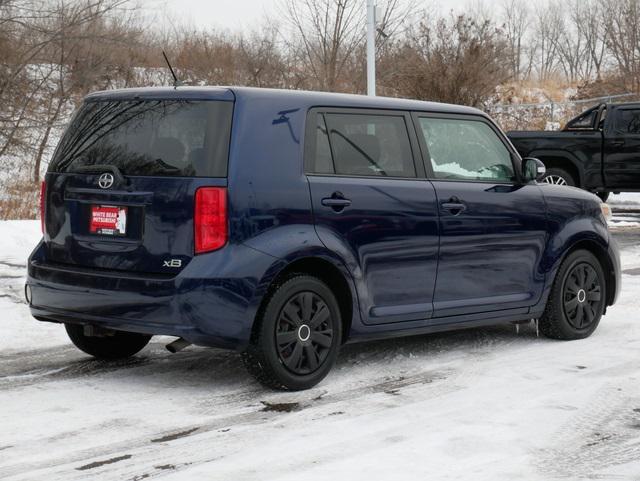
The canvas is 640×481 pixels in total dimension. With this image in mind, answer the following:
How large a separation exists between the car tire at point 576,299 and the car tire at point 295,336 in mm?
2198

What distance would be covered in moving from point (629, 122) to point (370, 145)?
13939 mm

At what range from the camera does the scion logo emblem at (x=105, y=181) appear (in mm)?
6285

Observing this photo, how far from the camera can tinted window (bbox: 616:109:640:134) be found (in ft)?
64.4

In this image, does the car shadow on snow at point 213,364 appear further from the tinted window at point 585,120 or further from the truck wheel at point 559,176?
the tinted window at point 585,120

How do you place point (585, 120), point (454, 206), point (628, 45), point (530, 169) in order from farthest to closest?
point (628, 45)
point (585, 120)
point (530, 169)
point (454, 206)

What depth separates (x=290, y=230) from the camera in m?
6.18

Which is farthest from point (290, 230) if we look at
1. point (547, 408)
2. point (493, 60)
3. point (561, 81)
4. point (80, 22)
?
point (561, 81)

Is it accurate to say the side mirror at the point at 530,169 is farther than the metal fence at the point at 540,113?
No

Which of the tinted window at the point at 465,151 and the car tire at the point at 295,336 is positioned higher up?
the tinted window at the point at 465,151

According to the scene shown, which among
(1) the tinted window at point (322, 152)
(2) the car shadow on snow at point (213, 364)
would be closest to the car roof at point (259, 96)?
(1) the tinted window at point (322, 152)

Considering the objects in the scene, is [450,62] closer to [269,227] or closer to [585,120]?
[585,120]

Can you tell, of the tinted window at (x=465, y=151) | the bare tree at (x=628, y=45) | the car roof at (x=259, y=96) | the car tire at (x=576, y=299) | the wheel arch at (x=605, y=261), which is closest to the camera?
the car roof at (x=259, y=96)

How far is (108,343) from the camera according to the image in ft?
23.9

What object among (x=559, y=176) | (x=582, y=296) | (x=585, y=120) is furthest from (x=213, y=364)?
(x=585, y=120)
